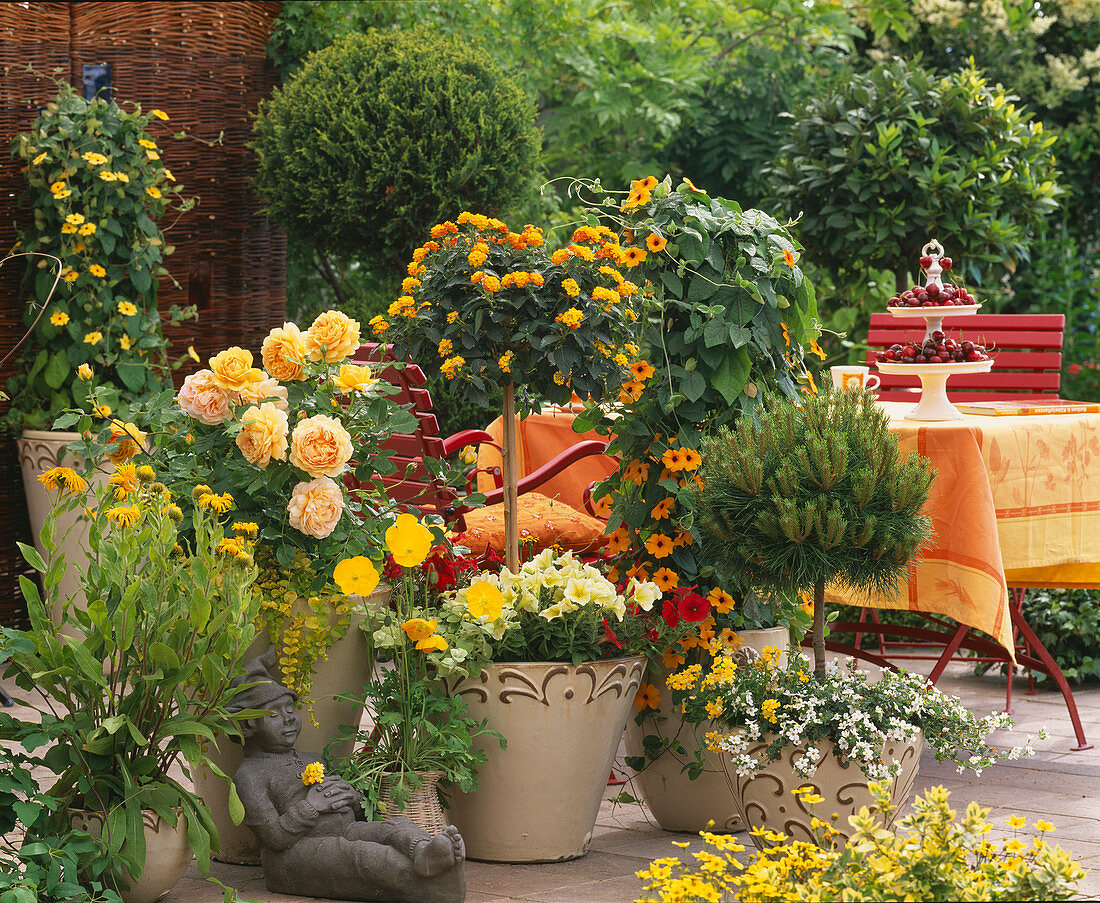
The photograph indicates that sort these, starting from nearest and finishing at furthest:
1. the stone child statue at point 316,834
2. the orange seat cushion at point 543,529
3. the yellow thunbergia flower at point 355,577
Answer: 1. the stone child statue at point 316,834
2. the yellow thunbergia flower at point 355,577
3. the orange seat cushion at point 543,529

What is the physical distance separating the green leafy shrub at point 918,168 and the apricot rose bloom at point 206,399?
11.3 ft

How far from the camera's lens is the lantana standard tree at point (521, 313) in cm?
283

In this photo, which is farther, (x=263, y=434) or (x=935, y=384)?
(x=935, y=384)

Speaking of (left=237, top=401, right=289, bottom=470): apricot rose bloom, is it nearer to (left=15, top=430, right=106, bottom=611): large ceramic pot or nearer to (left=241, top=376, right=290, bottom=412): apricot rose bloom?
(left=241, top=376, right=290, bottom=412): apricot rose bloom

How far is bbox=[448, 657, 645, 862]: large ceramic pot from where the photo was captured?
2.77m

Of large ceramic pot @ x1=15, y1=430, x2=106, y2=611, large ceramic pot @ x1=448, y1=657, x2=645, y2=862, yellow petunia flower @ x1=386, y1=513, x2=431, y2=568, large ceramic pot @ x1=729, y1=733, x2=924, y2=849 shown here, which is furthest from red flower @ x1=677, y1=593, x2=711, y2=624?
large ceramic pot @ x1=15, y1=430, x2=106, y2=611

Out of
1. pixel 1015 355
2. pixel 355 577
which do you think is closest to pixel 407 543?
pixel 355 577

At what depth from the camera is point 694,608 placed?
2.93 metres

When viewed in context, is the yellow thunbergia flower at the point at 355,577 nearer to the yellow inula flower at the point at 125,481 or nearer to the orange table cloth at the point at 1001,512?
the yellow inula flower at the point at 125,481

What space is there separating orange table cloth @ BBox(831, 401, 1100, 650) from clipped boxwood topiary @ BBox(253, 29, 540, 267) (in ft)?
8.32

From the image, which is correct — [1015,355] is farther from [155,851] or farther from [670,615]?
[155,851]

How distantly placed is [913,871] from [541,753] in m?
1.14

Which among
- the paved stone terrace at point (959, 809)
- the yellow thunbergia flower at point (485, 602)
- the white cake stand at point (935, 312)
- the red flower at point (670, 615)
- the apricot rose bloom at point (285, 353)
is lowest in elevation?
the paved stone terrace at point (959, 809)

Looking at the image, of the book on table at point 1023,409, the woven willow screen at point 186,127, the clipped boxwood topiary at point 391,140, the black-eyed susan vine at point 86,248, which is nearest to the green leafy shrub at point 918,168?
the clipped boxwood topiary at point 391,140
